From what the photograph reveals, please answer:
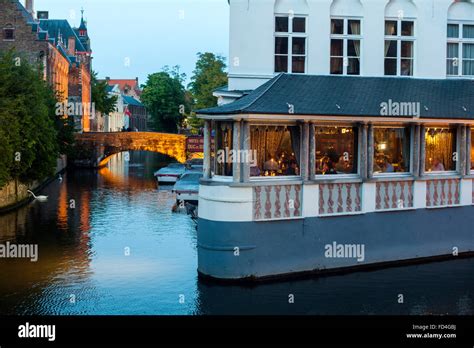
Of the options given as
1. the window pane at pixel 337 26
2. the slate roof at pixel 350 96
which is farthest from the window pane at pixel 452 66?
the window pane at pixel 337 26

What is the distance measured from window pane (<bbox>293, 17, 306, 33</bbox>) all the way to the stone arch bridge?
165 feet

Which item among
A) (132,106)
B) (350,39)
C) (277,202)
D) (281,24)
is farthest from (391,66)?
(132,106)

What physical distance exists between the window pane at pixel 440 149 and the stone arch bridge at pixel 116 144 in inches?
2023

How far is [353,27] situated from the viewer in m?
24.9

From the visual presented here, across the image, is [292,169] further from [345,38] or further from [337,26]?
[337,26]

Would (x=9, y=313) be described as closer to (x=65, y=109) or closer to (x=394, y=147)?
(x=394, y=147)

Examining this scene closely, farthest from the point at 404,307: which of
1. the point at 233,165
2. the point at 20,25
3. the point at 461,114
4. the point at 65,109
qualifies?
the point at 20,25

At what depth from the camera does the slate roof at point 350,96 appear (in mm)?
20891

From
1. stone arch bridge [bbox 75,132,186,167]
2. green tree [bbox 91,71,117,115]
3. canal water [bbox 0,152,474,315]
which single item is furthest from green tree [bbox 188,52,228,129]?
canal water [bbox 0,152,474,315]

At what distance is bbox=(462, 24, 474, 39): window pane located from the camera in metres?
26.1

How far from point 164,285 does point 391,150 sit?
7.62 metres

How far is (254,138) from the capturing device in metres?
20.6

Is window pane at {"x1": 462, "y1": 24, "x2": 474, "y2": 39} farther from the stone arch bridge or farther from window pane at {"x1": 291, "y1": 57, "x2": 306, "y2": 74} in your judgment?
the stone arch bridge

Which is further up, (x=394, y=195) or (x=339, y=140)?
(x=339, y=140)
